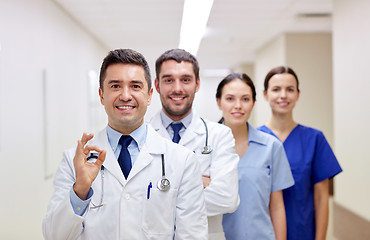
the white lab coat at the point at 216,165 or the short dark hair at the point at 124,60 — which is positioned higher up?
the short dark hair at the point at 124,60

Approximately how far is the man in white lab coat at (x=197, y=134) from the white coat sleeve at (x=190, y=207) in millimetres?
315

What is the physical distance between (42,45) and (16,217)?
1607 mm

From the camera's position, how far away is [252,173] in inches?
75.7

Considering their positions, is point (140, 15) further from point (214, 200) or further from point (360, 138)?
point (214, 200)

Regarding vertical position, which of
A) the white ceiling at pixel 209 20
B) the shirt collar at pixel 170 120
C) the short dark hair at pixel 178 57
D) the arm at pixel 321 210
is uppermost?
the white ceiling at pixel 209 20

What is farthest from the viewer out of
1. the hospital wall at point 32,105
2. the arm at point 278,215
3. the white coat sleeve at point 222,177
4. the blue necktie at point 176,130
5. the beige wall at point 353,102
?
the beige wall at point 353,102

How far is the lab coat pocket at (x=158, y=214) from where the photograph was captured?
1247mm

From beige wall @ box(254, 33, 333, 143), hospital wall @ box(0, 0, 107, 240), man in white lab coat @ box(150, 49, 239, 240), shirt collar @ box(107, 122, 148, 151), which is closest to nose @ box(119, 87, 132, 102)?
shirt collar @ box(107, 122, 148, 151)

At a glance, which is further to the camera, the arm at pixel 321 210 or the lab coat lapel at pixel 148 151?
the arm at pixel 321 210

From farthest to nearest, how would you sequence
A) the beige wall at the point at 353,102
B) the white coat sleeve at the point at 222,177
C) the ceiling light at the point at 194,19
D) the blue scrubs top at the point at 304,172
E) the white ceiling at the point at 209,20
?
the white ceiling at the point at 209,20, the ceiling light at the point at 194,19, the beige wall at the point at 353,102, the blue scrubs top at the point at 304,172, the white coat sleeve at the point at 222,177

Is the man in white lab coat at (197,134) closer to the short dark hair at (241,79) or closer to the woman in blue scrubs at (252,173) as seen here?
the woman in blue scrubs at (252,173)

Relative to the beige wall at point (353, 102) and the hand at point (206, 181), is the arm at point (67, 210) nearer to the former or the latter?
the hand at point (206, 181)

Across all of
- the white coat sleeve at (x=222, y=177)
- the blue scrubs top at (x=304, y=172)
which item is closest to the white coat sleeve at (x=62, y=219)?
the white coat sleeve at (x=222, y=177)

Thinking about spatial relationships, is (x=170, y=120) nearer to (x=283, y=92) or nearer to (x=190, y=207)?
(x=190, y=207)
